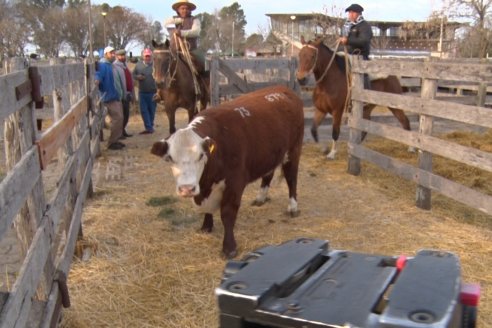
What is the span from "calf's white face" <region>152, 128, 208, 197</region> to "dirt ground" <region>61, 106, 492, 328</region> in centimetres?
86

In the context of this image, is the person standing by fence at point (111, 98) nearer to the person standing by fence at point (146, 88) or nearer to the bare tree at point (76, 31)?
the person standing by fence at point (146, 88)

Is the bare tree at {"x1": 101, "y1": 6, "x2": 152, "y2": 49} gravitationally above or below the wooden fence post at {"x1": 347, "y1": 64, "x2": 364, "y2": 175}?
above

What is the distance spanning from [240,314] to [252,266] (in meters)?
0.19

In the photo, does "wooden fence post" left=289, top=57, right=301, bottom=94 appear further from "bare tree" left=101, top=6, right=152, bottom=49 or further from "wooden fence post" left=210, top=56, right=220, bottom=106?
"bare tree" left=101, top=6, right=152, bottom=49

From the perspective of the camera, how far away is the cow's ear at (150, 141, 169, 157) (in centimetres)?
370

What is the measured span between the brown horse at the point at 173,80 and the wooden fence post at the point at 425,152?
4.81 metres

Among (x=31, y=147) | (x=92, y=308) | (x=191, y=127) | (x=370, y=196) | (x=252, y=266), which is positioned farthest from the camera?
(x=370, y=196)

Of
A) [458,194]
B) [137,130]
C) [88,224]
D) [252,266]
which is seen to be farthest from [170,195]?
[137,130]

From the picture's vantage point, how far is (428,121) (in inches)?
219

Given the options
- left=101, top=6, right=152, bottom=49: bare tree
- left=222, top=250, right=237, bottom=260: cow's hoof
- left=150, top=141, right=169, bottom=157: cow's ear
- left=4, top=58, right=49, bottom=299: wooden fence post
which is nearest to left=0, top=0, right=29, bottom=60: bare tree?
left=101, top=6, right=152, bottom=49: bare tree

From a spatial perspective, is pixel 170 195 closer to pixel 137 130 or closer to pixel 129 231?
pixel 129 231

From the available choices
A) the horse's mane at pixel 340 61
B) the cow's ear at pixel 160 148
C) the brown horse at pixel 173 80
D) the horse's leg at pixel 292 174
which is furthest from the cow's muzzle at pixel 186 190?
the horse's mane at pixel 340 61

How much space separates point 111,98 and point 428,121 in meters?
6.16

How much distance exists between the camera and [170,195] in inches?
251
